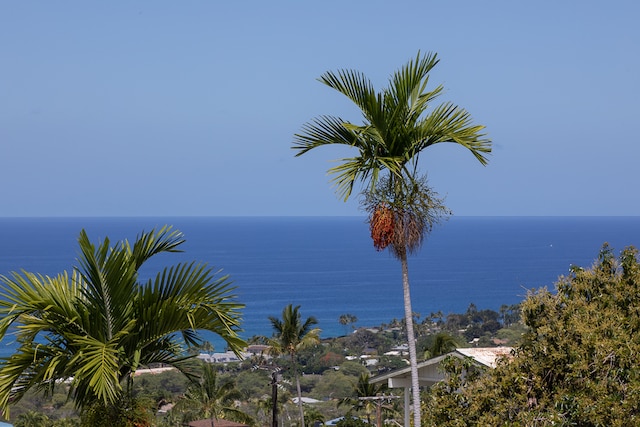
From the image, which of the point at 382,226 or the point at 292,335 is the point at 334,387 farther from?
the point at 382,226

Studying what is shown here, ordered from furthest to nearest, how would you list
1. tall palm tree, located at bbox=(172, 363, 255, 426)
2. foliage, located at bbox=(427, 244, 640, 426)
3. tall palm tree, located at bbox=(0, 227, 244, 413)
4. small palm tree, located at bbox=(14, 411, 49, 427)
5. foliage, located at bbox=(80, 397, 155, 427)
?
small palm tree, located at bbox=(14, 411, 49, 427)
tall palm tree, located at bbox=(172, 363, 255, 426)
foliage, located at bbox=(427, 244, 640, 426)
foliage, located at bbox=(80, 397, 155, 427)
tall palm tree, located at bbox=(0, 227, 244, 413)

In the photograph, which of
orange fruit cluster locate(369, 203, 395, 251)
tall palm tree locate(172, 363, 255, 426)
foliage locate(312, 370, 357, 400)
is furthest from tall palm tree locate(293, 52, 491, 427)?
foliage locate(312, 370, 357, 400)

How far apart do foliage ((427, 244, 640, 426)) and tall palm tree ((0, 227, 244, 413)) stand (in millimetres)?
5213

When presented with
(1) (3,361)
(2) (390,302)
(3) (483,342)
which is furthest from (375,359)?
(1) (3,361)

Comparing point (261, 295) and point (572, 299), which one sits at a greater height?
point (572, 299)

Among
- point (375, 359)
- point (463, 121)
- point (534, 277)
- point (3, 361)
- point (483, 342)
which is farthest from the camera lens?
point (534, 277)

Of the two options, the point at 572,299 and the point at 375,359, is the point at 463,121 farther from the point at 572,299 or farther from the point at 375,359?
the point at 375,359

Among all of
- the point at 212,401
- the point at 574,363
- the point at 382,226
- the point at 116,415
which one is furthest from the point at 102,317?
the point at 212,401

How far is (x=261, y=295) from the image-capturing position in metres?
179

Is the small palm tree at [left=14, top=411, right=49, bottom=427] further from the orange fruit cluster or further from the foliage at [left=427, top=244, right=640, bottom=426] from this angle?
the orange fruit cluster

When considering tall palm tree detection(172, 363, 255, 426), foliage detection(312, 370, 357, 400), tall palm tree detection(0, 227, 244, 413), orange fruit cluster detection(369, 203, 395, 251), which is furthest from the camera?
foliage detection(312, 370, 357, 400)

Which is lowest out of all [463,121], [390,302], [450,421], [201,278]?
[390,302]

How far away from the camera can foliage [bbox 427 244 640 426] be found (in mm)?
11562

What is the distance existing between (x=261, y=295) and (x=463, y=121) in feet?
555
